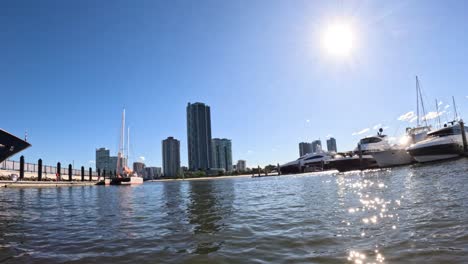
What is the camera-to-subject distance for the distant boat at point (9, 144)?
32972 mm

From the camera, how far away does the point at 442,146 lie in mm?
37906

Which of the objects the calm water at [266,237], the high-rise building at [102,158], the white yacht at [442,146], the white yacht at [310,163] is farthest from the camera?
the high-rise building at [102,158]

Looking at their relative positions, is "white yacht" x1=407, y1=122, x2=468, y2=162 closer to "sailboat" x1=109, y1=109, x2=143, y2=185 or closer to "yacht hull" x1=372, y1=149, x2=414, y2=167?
"yacht hull" x1=372, y1=149, x2=414, y2=167

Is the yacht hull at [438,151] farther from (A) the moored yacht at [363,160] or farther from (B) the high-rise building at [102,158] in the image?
(B) the high-rise building at [102,158]

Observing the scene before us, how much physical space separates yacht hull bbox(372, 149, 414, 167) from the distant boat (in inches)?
2007

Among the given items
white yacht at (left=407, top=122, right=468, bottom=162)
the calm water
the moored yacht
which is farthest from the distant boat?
the moored yacht

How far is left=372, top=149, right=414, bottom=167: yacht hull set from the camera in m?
47.6

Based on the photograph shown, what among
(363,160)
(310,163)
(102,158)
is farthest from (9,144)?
(102,158)

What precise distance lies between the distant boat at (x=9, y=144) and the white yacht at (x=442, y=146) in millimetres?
50525

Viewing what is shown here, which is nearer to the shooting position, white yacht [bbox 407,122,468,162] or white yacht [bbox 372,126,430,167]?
white yacht [bbox 407,122,468,162]

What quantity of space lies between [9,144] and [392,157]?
178 feet

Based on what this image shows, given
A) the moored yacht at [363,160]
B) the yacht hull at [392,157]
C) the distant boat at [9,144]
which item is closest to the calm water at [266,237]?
the distant boat at [9,144]

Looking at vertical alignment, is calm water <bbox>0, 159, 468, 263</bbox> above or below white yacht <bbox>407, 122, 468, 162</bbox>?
below

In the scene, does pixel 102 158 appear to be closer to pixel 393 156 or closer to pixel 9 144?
pixel 9 144
